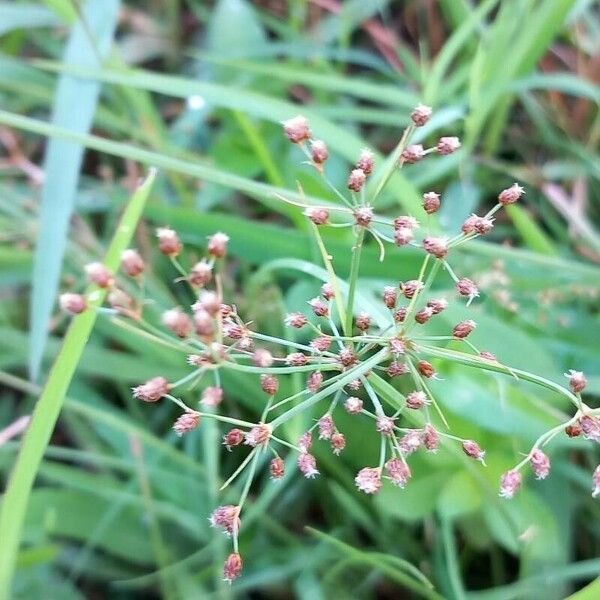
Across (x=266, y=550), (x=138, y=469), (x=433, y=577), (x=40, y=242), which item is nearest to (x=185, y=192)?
(x=40, y=242)

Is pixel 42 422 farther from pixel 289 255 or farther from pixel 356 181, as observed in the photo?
pixel 289 255

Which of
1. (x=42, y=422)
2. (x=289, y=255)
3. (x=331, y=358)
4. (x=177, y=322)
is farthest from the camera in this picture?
(x=289, y=255)

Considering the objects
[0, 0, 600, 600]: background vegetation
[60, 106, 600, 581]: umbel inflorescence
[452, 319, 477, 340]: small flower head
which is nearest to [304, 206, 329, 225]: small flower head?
[60, 106, 600, 581]: umbel inflorescence

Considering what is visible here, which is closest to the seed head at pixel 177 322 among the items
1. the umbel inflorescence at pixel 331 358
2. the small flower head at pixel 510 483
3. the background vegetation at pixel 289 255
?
the umbel inflorescence at pixel 331 358

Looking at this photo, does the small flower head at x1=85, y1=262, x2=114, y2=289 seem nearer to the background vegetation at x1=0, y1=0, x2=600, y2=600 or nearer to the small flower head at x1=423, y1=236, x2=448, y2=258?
the small flower head at x1=423, y1=236, x2=448, y2=258

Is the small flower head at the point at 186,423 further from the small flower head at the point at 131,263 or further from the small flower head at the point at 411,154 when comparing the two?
the small flower head at the point at 411,154

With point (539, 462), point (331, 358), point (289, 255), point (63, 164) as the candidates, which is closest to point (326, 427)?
point (331, 358)
